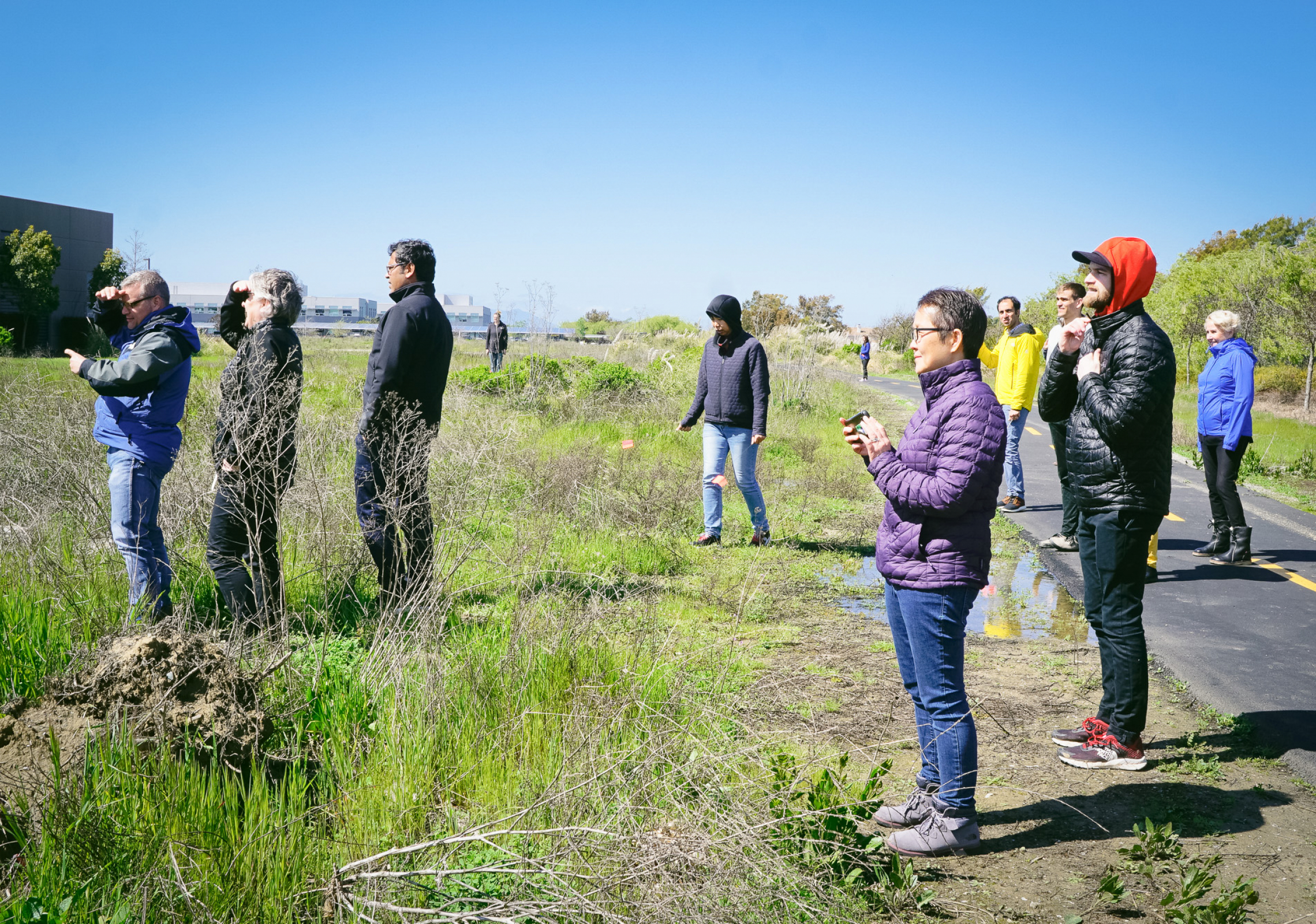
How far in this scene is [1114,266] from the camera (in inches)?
157

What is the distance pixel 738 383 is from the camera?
7.57 m

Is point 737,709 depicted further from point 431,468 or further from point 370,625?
point 431,468

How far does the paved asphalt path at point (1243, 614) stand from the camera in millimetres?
4793

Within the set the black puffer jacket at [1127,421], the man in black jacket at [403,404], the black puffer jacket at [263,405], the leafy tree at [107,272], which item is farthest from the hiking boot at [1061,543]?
the leafy tree at [107,272]

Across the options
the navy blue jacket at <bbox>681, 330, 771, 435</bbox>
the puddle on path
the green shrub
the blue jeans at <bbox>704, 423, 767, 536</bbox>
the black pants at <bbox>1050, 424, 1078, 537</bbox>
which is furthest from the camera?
the green shrub

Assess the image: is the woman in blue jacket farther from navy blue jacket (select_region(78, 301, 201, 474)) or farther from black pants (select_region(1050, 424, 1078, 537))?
navy blue jacket (select_region(78, 301, 201, 474))

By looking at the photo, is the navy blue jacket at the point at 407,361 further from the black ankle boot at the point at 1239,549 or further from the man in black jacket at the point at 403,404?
the black ankle boot at the point at 1239,549

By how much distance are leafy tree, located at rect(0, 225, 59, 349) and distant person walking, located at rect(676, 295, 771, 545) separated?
141 feet

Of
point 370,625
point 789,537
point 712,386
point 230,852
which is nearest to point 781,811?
point 230,852

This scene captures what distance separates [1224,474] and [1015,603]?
2.84 metres

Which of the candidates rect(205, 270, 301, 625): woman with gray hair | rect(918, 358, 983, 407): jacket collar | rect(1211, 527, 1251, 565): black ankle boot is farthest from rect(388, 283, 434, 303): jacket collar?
rect(1211, 527, 1251, 565): black ankle boot

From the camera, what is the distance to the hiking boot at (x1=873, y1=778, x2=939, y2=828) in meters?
3.34

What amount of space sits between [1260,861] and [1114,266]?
8.16ft

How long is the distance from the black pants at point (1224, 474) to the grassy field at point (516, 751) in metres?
2.67
